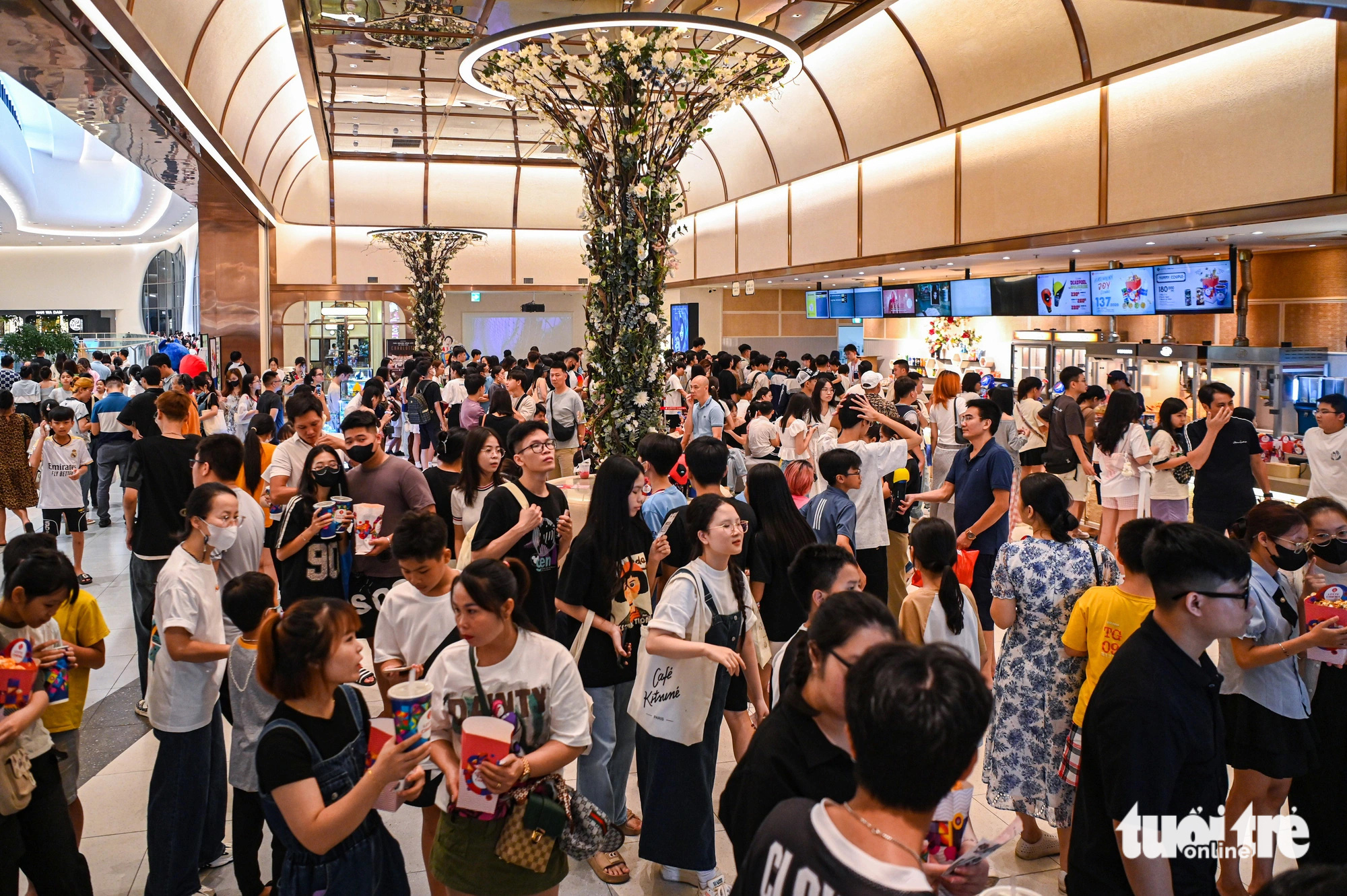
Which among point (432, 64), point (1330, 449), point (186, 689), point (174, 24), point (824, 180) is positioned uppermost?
point (432, 64)

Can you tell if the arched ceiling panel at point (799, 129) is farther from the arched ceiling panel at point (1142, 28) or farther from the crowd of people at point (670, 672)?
the crowd of people at point (670, 672)

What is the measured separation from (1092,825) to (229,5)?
345 inches

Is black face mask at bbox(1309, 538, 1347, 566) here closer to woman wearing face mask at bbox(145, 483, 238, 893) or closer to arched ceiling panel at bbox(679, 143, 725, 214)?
woman wearing face mask at bbox(145, 483, 238, 893)

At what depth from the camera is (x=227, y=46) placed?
8.75 meters

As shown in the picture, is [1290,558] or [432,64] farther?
[432,64]

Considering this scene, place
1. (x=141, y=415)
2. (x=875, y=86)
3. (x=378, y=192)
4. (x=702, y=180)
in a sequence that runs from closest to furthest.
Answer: (x=141, y=415)
(x=875, y=86)
(x=702, y=180)
(x=378, y=192)

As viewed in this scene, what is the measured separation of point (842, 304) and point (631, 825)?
14044 millimetres

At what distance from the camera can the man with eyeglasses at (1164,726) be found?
2.20 meters

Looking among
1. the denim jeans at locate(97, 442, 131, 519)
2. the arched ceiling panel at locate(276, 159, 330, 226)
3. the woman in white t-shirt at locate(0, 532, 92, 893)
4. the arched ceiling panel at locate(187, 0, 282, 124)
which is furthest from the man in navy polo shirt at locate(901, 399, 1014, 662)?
the arched ceiling panel at locate(276, 159, 330, 226)

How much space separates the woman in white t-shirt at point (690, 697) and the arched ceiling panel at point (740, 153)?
12271mm

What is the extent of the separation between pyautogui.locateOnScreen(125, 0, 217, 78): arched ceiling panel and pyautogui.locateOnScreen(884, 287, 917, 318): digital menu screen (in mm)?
10322

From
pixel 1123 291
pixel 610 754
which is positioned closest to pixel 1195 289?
pixel 1123 291

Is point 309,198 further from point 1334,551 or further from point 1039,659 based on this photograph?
point 1334,551

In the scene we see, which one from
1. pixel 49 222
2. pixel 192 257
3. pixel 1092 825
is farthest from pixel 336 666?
pixel 192 257
